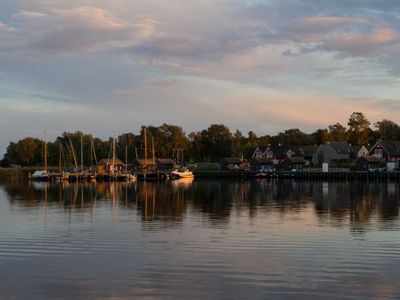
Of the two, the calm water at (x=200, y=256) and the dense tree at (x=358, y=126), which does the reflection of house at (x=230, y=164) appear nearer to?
the dense tree at (x=358, y=126)

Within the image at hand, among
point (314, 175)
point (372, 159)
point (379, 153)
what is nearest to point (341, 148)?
point (379, 153)

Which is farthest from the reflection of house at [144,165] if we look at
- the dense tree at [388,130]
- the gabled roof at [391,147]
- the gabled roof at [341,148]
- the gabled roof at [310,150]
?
the dense tree at [388,130]

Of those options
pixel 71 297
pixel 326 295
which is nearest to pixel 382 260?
pixel 326 295

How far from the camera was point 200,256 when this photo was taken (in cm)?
2053

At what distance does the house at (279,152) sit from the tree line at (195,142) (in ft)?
43.4

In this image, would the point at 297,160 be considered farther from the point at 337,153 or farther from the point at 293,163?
the point at 337,153

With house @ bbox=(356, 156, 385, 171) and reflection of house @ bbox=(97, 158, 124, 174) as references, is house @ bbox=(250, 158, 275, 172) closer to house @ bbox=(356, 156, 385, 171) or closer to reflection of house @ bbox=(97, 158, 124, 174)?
house @ bbox=(356, 156, 385, 171)

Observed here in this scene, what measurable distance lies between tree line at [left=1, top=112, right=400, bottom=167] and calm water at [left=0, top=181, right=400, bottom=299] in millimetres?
129206

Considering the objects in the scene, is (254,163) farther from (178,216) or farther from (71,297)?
(71,297)

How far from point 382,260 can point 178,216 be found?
60.6ft

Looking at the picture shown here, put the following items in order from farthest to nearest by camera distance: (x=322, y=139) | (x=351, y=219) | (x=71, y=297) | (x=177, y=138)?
(x=177, y=138), (x=322, y=139), (x=351, y=219), (x=71, y=297)

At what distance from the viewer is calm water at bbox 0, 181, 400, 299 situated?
15359mm

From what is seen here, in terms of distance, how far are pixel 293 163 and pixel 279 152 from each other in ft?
44.2

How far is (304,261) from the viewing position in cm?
1945
